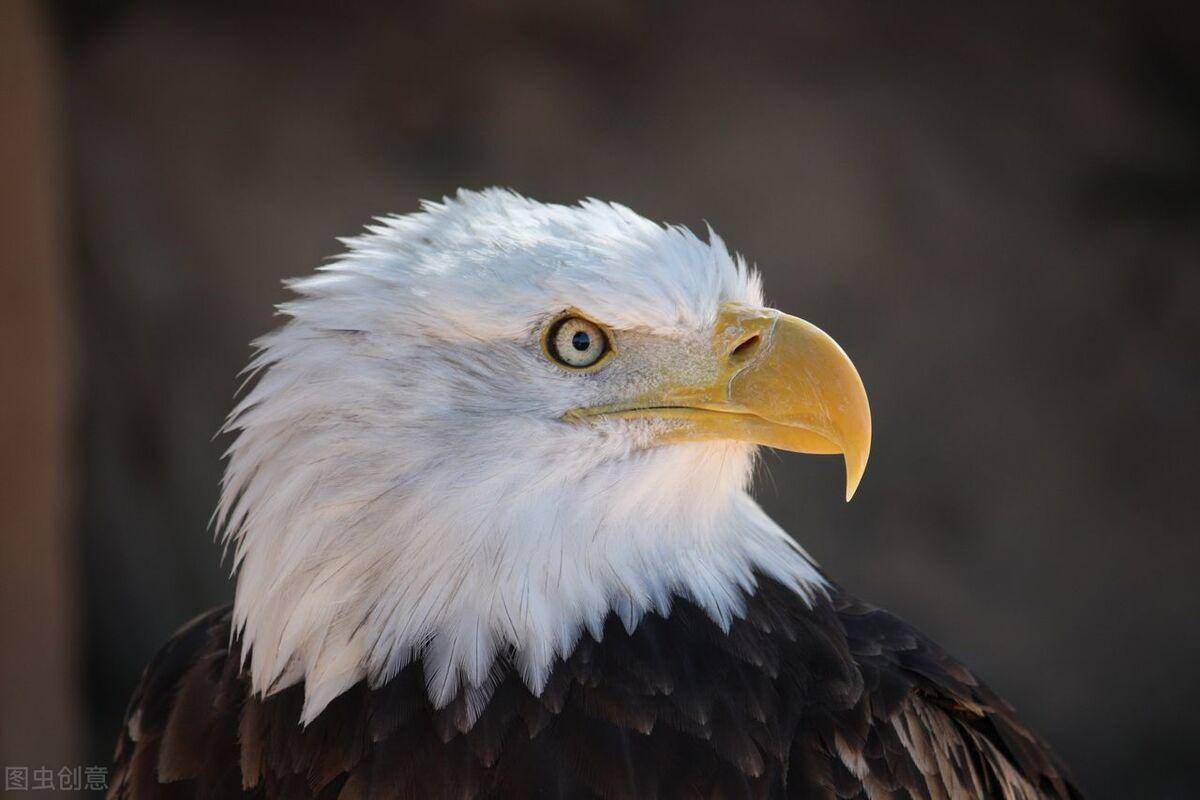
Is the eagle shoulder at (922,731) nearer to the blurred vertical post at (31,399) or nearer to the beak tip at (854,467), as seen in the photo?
the beak tip at (854,467)

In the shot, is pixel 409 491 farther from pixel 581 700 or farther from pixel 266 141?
pixel 266 141

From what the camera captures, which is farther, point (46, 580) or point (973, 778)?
point (46, 580)

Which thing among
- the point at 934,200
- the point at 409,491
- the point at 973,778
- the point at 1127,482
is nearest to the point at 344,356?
the point at 409,491

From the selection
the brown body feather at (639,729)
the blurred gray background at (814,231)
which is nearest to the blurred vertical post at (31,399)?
the blurred gray background at (814,231)

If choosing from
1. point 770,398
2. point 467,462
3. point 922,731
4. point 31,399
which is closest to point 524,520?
point 467,462

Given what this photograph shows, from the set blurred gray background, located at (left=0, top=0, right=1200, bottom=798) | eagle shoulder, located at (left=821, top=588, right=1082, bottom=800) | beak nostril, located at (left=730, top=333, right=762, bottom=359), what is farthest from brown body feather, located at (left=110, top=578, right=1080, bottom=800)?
blurred gray background, located at (left=0, top=0, right=1200, bottom=798)

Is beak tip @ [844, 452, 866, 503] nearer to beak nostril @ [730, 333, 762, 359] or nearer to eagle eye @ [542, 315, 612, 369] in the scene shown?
beak nostril @ [730, 333, 762, 359]
